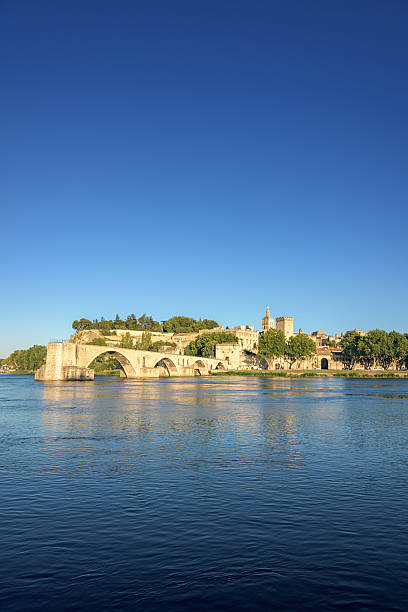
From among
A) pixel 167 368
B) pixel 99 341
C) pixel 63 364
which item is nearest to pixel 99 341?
pixel 99 341

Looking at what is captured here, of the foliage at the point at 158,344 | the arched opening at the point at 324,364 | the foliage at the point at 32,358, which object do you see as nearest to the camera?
the foliage at the point at 32,358

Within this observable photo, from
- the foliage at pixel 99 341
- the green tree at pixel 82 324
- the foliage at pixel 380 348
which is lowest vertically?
the foliage at pixel 380 348

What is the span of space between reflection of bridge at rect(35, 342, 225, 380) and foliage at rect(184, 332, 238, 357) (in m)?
8.91

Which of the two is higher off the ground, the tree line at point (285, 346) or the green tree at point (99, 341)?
the green tree at point (99, 341)

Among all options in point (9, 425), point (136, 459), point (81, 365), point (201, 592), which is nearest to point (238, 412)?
point (9, 425)

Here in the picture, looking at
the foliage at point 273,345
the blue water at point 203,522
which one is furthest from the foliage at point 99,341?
the blue water at point 203,522

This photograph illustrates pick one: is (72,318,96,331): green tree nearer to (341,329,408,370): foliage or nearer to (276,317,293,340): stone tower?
(276,317,293,340): stone tower

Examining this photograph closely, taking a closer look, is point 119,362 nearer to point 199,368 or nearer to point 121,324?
point 199,368

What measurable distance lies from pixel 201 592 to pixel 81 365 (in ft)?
213

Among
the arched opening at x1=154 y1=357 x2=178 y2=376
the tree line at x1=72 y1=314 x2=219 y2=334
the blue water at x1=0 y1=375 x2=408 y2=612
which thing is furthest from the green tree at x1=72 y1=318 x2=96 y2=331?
the blue water at x1=0 y1=375 x2=408 y2=612

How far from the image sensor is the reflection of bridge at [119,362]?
67.8 meters

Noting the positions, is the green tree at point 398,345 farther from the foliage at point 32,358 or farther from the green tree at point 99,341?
the foliage at point 32,358

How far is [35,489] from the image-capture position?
12984 millimetres

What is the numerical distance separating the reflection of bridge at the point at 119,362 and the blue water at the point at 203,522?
47377mm
